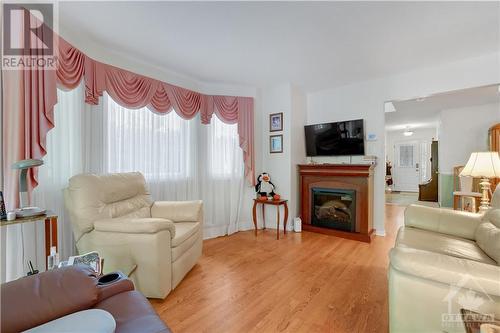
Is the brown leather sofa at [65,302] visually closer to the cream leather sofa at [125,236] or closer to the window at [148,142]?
the cream leather sofa at [125,236]

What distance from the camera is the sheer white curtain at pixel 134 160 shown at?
187 cm

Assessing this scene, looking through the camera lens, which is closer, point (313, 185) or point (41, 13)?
point (41, 13)

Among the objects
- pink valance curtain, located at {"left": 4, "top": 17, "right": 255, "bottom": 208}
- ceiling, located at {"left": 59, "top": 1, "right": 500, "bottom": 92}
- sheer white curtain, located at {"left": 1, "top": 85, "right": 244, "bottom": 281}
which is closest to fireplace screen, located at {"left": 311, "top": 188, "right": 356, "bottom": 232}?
pink valance curtain, located at {"left": 4, "top": 17, "right": 255, "bottom": 208}

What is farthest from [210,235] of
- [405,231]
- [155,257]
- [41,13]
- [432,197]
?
[432,197]

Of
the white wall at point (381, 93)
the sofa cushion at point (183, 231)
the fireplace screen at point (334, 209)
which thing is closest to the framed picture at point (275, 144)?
the white wall at point (381, 93)

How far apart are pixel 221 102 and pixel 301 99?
1.38 metres

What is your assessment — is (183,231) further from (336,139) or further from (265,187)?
(336,139)

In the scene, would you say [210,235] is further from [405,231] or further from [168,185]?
[405,231]

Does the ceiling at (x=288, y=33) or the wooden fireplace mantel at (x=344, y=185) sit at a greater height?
the ceiling at (x=288, y=33)

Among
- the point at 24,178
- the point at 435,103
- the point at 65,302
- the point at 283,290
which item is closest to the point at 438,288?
the point at 283,290

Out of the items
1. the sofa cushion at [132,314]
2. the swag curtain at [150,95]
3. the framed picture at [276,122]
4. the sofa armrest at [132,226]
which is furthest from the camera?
the framed picture at [276,122]

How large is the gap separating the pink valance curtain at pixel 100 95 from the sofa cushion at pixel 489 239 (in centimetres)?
259

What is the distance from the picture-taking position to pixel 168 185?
9.68ft

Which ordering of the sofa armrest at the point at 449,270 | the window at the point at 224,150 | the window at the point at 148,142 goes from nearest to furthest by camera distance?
the sofa armrest at the point at 449,270 → the window at the point at 148,142 → the window at the point at 224,150
